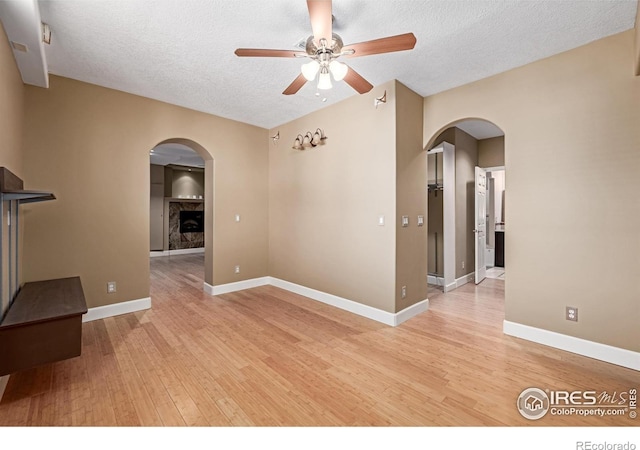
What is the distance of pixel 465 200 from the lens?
5469mm

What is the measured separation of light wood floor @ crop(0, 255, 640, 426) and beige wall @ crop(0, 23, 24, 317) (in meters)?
0.90

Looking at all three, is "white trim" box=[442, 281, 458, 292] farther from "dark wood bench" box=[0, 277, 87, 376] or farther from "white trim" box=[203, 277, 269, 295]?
"dark wood bench" box=[0, 277, 87, 376]

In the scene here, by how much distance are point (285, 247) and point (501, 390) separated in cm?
358

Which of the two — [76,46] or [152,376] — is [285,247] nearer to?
[152,376]

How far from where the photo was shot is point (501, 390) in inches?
81.6

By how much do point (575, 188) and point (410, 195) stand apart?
1560mm

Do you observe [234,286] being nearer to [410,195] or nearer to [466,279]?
[410,195]

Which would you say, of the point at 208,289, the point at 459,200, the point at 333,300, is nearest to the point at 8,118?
the point at 208,289

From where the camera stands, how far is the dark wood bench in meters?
1.88

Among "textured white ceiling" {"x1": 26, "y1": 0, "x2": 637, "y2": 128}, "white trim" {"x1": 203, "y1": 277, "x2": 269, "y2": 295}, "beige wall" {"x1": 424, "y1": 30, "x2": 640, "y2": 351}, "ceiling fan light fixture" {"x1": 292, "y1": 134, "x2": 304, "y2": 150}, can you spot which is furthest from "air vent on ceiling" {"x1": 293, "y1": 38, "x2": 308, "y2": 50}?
"white trim" {"x1": 203, "y1": 277, "x2": 269, "y2": 295}

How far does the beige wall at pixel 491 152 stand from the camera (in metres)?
5.68

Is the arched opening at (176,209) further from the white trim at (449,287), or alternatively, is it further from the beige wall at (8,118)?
the white trim at (449,287)

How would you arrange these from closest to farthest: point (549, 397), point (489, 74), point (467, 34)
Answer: point (549, 397)
point (467, 34)
point (489, 74)
